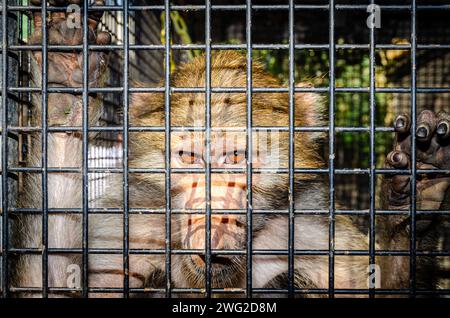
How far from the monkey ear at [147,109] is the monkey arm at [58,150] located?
0.52 meters

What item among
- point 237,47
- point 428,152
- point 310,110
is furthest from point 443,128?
point 310,110

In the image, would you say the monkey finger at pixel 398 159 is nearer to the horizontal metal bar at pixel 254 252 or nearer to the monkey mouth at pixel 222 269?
the horizontal metal bar at pixel 254 252

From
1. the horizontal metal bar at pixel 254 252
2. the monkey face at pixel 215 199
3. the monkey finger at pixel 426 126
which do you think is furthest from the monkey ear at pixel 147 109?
the monkey finger at pixel 426 126

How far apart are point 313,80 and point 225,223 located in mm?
1339

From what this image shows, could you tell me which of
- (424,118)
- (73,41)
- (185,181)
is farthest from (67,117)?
(424,118)

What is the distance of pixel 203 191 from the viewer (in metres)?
2.28

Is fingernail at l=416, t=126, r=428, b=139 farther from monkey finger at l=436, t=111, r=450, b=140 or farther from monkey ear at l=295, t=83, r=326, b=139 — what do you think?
monkey ear at l=295, t=83, r=326, b=139

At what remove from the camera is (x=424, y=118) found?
1.90m

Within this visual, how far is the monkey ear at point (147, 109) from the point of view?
2.79 metres

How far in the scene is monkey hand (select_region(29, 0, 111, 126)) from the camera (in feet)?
6.12

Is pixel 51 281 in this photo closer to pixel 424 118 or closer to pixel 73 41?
pixel 73 41

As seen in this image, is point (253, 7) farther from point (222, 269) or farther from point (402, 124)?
point (222, 269)

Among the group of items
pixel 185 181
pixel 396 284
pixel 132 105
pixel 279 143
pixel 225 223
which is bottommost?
pixel 396 284
